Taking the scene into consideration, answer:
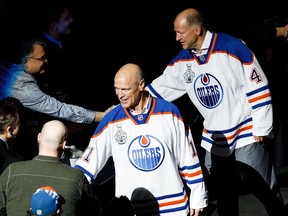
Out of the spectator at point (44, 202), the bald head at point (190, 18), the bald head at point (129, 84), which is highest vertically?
the bald head at point (190, 18)

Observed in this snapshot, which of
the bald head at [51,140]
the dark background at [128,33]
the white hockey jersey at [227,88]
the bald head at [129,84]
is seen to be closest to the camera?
the bald head at [51,140]

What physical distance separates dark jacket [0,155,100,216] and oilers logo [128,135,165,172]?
0.77 m

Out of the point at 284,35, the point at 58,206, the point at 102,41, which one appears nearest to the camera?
the point at 58,206

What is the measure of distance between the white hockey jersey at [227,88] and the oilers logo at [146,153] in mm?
1120

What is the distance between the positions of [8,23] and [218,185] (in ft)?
8.67

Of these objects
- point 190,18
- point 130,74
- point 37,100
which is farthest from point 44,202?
point 190,18

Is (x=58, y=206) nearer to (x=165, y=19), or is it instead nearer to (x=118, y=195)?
(x=118, y=195)

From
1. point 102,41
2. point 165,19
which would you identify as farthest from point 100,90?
point 165,19

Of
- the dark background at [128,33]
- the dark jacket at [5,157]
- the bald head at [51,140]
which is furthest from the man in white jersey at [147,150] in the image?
the dark background at [128,33]

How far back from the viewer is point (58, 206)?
4.78 meters

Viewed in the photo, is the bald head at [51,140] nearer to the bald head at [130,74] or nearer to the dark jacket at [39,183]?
the dark jacket at [39,183]

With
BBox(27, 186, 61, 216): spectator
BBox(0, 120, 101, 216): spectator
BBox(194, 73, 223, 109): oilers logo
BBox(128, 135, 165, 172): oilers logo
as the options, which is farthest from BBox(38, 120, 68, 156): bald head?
BBox(194, 73, 223, 109): oilers logo

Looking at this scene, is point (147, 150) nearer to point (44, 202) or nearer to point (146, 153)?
point (146, 153)

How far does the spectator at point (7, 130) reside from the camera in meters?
5.72
